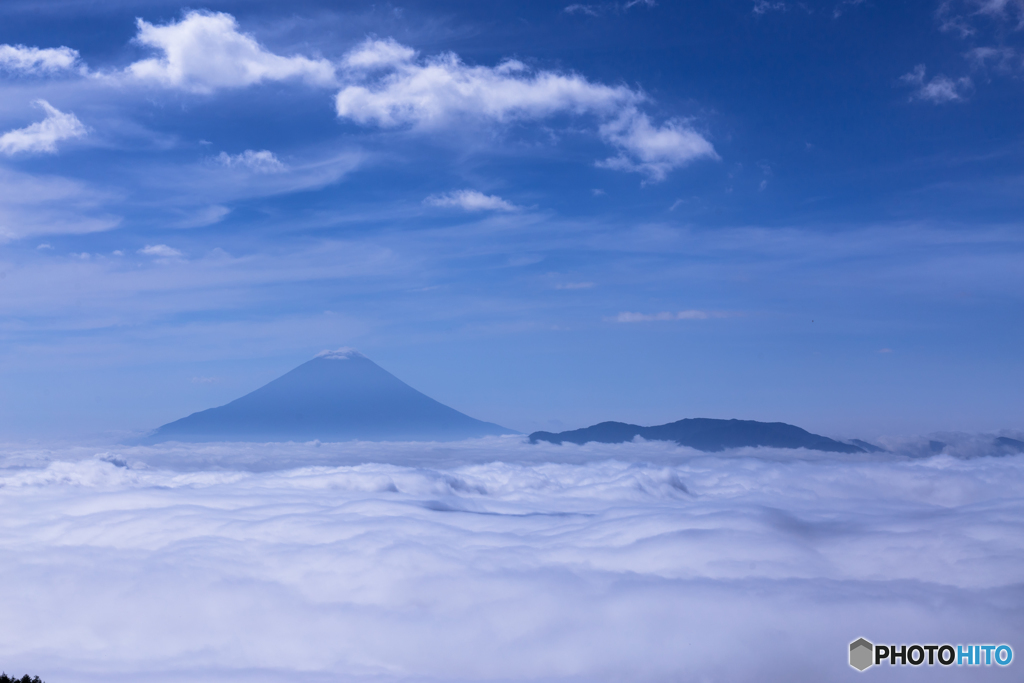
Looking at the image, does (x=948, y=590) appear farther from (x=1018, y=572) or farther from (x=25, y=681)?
(x=25, y=681)

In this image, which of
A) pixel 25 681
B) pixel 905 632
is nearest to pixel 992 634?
pixel 905 632

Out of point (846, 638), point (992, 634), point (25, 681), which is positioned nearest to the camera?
point (25, 681)

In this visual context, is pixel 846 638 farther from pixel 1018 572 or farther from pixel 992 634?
pixel 1018 572

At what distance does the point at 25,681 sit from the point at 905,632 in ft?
663

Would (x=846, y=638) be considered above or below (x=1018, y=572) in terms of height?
below

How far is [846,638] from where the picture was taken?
192125 mm

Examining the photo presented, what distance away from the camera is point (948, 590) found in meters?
200

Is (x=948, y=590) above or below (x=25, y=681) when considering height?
below

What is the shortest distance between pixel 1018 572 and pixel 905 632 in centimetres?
4186

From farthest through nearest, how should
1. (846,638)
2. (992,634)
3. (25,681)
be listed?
1. (846,638)
2. (992,634)
3. (25,681)

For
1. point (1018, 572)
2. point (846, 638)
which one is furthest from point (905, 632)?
point (1018, 572)

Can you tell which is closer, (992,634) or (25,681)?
(25,681)

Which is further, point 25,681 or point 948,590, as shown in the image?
point 948,590

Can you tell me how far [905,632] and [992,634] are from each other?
794 inches
